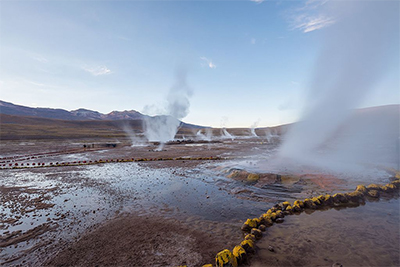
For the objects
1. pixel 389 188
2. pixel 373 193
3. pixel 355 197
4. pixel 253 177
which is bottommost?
pixel 253 177

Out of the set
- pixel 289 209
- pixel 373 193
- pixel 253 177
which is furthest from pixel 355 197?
pixel 253 177

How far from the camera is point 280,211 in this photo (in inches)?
352

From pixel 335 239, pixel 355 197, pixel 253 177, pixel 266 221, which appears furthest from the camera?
pixel 253 177

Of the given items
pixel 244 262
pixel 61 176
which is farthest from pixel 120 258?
pixel 61 176

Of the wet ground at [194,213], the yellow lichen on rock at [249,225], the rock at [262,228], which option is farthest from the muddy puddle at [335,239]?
the yellow lichen on rock at [249,225]

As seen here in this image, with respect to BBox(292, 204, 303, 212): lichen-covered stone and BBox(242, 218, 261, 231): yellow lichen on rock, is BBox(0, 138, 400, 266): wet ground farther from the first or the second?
BBox(292, 204, 303, 212): lichen-covered stone

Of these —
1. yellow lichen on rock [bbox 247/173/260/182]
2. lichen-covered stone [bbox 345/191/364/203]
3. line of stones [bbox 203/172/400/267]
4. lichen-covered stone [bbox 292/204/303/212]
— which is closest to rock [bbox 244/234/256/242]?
line of stones [bbox 203/172/400/267]

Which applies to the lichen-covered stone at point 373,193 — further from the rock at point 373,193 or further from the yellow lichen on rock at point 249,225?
the yellow lichen on rock at point 249,225

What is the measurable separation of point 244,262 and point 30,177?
19132mm

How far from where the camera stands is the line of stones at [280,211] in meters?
5.59

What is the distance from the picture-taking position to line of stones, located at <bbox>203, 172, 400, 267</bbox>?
5.59 meters

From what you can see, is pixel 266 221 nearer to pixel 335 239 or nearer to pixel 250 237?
pixel 250 237

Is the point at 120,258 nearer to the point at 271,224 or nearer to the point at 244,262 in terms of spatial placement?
the point at 244,262

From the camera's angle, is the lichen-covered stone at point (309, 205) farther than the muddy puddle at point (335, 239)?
Yes
